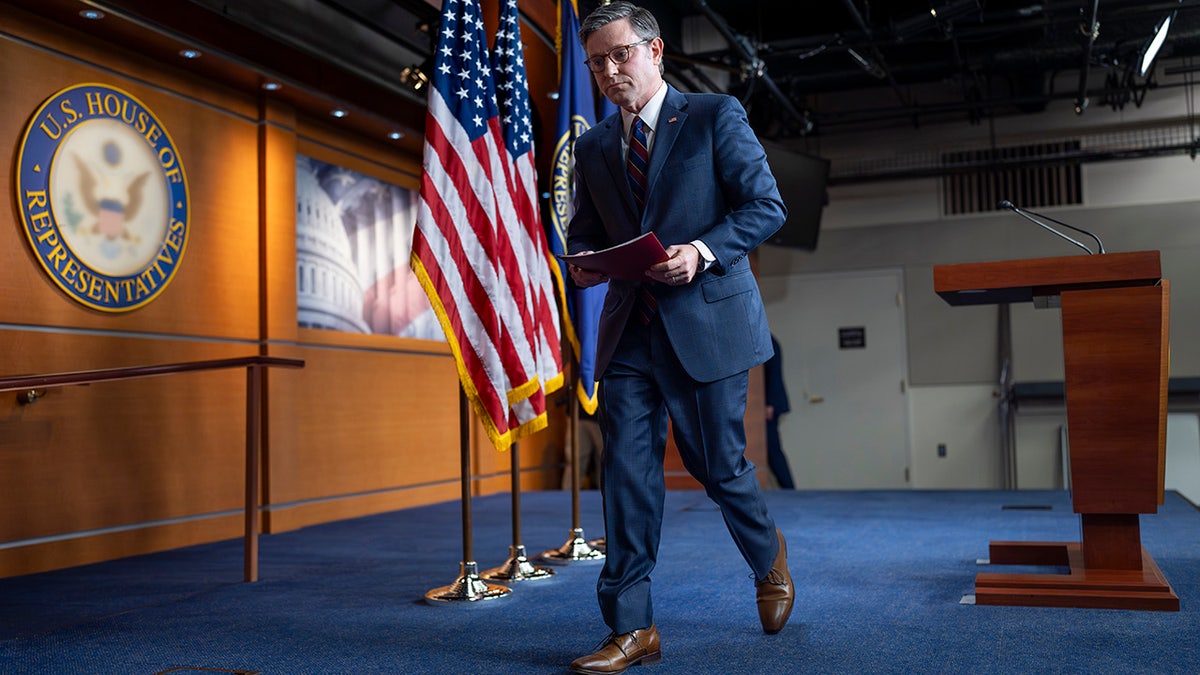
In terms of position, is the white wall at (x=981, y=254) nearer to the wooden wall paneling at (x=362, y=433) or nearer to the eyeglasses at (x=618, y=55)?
the wooden wall paneling at (x=362, y=433)

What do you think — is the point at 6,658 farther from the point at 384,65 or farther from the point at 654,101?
the point at 384,65

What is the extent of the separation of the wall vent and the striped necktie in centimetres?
774

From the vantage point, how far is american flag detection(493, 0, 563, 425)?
3764 millimetres

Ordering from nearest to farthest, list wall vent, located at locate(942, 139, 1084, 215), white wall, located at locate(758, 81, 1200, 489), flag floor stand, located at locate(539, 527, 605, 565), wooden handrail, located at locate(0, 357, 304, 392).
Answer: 1. wooden handrail, located at locate(0, 357, 304, 392)
2. flag floor stand, located at locate(539, 527, 605, 565)
3. white wall, located at locate(758, 81, 1200, 489)
4. wall vent, located at locate(942, 139, 1084, 215)

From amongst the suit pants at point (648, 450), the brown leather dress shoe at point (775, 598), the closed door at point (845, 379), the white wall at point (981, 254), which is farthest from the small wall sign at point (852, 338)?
Result: the suit pants at point (648, 450)

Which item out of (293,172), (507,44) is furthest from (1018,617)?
(293,172)

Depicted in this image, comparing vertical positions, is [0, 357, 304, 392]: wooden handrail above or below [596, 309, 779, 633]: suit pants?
Result: above

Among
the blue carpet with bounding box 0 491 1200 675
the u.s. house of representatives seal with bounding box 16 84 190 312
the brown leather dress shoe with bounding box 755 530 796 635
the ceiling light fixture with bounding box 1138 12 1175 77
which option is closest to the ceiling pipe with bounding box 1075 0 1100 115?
the ceiling light fixture with bounding box 1138 12 1175 77

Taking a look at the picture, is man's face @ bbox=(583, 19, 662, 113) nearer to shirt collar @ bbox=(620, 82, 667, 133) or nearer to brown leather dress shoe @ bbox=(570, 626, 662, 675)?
shirt collar @ bbox=(620, 82, 667, 133)

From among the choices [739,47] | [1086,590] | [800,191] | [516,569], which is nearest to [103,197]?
[516,569]

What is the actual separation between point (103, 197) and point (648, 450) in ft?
11.5

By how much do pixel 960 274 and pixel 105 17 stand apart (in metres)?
3.83

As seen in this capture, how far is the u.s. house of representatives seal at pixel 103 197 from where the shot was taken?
4457 mm

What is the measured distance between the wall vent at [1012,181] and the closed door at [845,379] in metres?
1.00
